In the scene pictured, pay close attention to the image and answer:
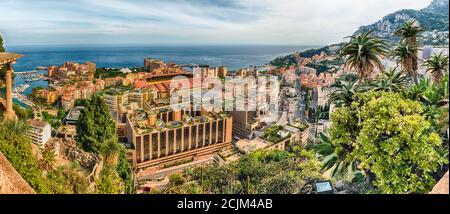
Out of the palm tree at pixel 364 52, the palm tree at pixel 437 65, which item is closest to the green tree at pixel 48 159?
the palm tree at pixel 364 52

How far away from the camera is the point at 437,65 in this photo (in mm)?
4668

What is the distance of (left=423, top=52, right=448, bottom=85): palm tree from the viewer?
463 cm

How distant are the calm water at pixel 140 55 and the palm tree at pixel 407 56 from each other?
1.23 metres

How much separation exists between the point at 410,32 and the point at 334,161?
209cm

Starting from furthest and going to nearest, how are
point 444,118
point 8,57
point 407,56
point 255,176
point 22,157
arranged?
point 407,56
point 255,176
point 8,57
point 22,157
point 444,118

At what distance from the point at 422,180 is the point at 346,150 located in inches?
33.8

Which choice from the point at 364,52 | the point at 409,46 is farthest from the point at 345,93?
the point at 409,46

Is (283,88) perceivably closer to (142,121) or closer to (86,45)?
(142,121)

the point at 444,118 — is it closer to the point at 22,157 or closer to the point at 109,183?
the point at 109,183

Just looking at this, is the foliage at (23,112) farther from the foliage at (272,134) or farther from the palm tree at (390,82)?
the palm tree at (390,82)

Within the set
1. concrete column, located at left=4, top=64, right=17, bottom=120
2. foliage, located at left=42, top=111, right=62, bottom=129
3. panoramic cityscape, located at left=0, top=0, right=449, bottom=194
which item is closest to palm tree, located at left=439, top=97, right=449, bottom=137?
panoramic cityscape, located at left=0, top=0, right=449, bottom=194

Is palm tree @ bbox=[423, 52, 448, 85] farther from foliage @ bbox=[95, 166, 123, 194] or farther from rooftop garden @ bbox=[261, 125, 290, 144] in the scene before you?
foliage @ bbox=[95, 166, 123, 194]
